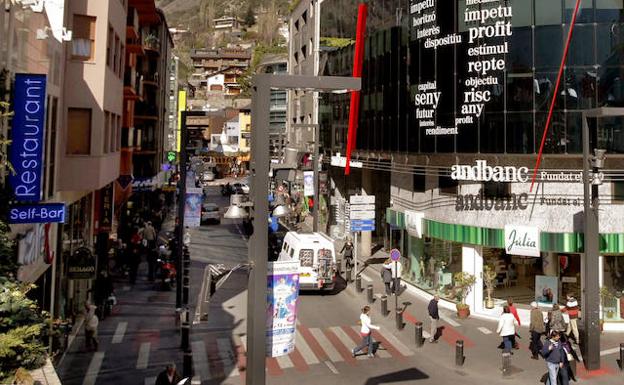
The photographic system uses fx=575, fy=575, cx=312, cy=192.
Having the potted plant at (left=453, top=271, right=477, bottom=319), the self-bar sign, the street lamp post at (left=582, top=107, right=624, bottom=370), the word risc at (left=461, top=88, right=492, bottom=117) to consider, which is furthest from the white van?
the self-bar sign

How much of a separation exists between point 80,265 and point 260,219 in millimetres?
12224

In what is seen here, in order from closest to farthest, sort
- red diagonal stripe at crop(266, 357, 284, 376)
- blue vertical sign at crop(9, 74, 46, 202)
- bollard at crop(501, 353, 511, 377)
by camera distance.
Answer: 1. blue vertical sign at crop(9, 74, 46, 202)
2. bollard at crop(501, 353, 511, 377)
3. red diagonal stripe at crop(266, 357, 284, 376)

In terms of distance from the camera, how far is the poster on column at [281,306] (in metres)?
8.73

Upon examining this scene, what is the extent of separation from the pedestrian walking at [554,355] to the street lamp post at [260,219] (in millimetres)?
8898

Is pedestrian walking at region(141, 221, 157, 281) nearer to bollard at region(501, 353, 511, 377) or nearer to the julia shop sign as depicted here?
the julia shop sign

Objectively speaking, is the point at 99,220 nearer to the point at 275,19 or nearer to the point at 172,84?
the point at 172,84

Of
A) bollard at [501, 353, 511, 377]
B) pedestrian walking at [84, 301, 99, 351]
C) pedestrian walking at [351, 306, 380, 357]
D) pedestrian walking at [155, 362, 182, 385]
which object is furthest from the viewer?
pedestrian walking at [84, 301, 99, 351]

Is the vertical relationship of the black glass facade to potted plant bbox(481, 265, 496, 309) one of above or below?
above

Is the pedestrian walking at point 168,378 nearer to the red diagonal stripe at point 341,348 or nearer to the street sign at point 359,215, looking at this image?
the red diagonal stripe at point 341,348

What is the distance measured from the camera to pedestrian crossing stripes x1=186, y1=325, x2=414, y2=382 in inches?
650

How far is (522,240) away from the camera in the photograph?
21.8 m

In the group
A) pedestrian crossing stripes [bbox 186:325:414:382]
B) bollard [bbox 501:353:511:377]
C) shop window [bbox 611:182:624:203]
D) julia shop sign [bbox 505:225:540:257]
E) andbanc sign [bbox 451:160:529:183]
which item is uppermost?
andbanc sign [bbox 451:160:529:183]

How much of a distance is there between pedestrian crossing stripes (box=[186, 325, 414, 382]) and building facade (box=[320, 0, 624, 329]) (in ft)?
19.8

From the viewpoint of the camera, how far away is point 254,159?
8602 mm
